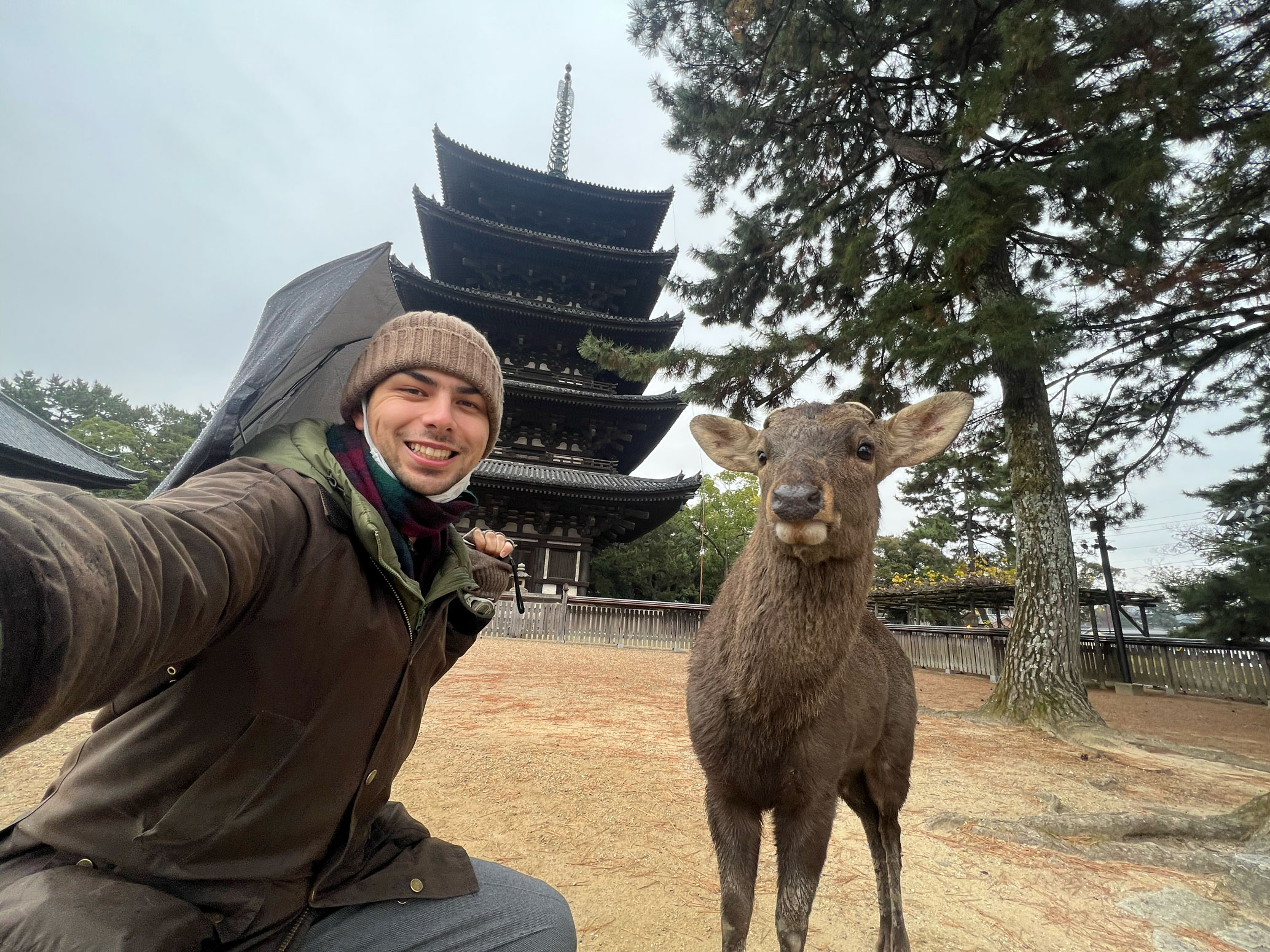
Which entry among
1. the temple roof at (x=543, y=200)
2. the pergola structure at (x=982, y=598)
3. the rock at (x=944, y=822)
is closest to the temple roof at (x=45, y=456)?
the temple roof at (x=543, y=200)

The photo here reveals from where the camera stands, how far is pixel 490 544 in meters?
2.15

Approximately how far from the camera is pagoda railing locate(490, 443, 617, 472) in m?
16.6

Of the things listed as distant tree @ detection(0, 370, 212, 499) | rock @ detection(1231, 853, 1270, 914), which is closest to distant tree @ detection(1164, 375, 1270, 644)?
rock @ detection(1231, 853, 1270, 914)

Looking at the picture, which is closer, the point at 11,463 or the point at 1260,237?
the point at 1260,237

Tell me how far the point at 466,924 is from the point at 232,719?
2.63 feet

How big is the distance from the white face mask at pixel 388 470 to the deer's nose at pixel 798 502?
930 millimetres

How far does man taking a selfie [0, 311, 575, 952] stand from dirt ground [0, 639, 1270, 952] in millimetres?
1472

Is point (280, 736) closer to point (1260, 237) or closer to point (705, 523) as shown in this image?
point (1260, 237)

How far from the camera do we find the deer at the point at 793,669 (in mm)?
1881

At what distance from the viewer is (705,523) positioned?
32.9m

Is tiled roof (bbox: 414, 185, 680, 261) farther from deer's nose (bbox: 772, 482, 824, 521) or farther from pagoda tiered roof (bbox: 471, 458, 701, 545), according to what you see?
deer's nose (bbox: 772, 482, 824, 521)

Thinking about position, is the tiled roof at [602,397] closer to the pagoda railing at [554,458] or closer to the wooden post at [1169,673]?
the pagoda railing at [554,458]

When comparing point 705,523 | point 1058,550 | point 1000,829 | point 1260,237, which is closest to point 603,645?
point 1058,550

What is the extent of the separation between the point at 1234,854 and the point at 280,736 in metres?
4.80
